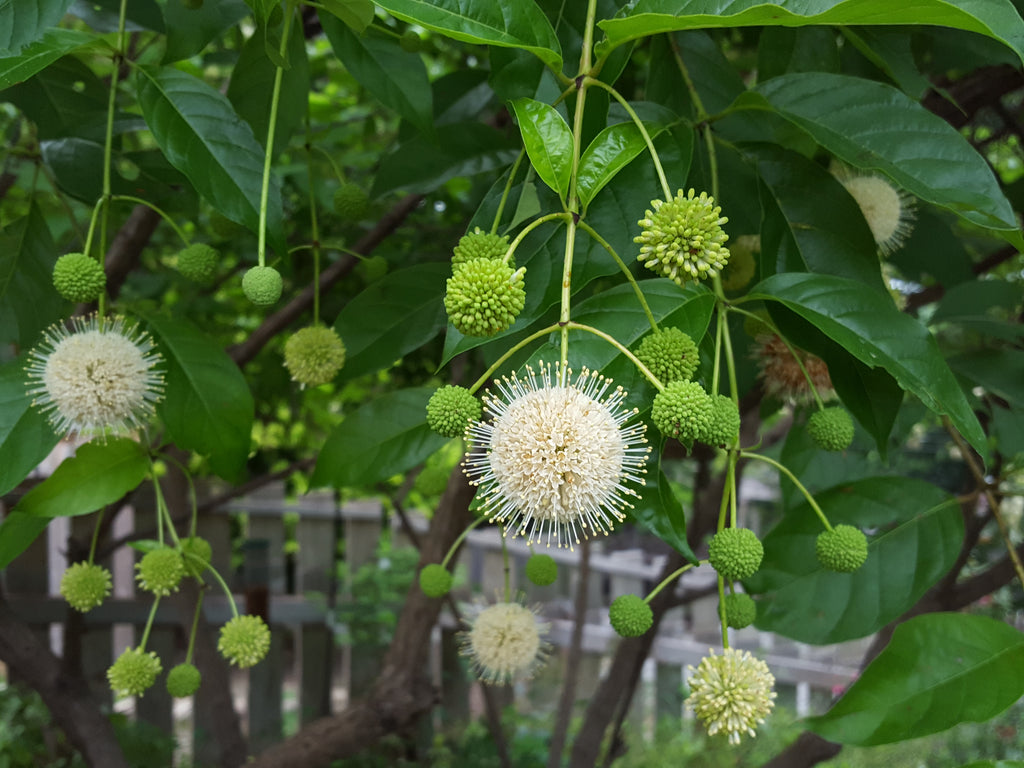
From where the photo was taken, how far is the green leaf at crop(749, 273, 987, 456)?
0.61 metres

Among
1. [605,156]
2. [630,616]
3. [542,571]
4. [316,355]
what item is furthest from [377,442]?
[605,156]

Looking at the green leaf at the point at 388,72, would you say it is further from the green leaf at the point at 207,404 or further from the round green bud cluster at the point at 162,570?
the round green bud cluster at the point at 162,570

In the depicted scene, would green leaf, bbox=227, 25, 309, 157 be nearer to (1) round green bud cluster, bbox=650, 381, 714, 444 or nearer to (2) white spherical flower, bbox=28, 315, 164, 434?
(2) white spherical flower, bbox=28, 315, 164, 434

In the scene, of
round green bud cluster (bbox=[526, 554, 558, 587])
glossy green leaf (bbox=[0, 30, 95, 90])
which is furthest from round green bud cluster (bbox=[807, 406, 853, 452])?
glossy green leaf (bbox=[0, 30, 95, 90])

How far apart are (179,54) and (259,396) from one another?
3.84 feet

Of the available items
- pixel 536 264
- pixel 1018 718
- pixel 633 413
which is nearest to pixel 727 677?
pixel 633 413

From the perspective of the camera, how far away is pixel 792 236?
74 cm

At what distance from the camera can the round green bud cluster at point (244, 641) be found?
0.90 m

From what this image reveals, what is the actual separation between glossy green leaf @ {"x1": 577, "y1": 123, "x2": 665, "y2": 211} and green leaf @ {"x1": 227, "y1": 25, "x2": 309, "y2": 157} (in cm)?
36

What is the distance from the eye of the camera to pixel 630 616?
27.8 inches

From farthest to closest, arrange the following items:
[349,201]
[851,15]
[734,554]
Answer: [349,201]
[734,554]
[851,15]

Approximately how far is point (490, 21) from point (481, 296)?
195mm

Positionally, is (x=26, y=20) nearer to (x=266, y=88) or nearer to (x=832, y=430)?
(x=266, y=88)

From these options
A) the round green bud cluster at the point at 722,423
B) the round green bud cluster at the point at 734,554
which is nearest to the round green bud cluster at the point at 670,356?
the round green bud cluster at the point at 722,423
